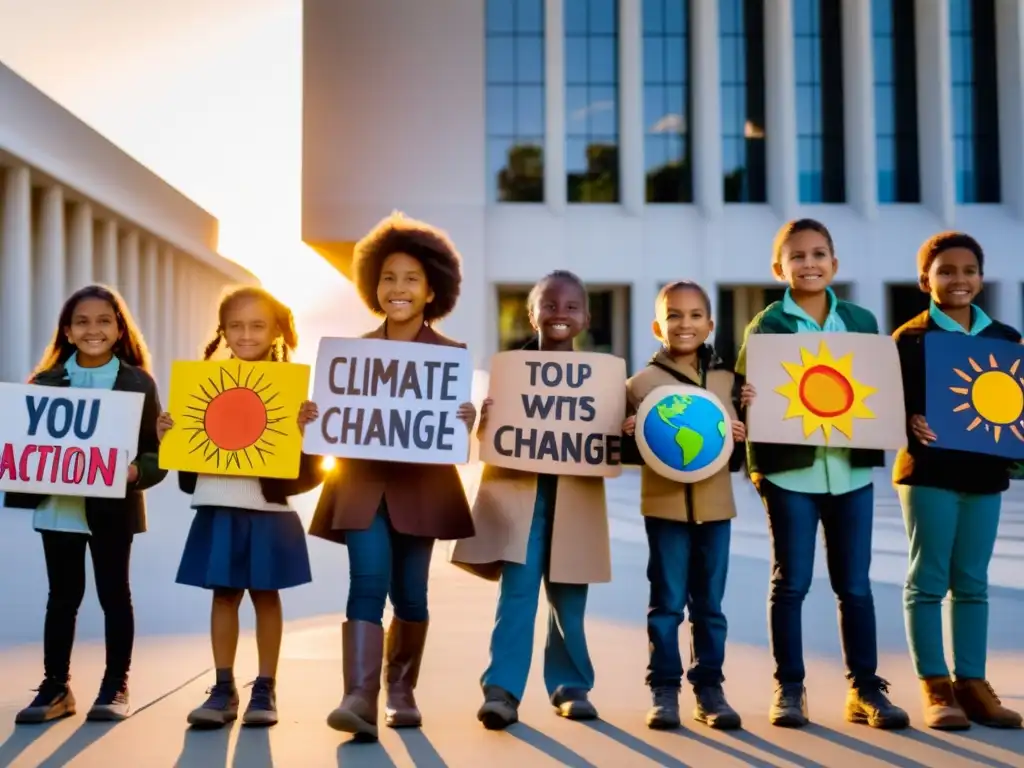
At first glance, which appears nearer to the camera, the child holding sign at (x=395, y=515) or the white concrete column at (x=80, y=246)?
the child holding sign at (x=395, y=515)

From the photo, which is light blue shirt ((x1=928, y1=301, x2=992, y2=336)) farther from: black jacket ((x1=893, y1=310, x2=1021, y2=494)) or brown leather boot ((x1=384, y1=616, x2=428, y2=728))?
brown leather boot ((x1=384, y1=616, x2=428, y2=728))

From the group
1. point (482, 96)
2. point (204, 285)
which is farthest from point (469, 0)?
point (204, 285)

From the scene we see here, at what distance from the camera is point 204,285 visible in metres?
50.8

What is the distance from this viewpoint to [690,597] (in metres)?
4.13

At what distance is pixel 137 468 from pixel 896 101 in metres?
24.7

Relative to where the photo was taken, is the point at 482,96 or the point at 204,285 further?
the point at 204,285

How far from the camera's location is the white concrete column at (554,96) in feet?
79.0

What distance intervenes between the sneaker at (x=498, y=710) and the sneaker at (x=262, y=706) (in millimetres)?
731

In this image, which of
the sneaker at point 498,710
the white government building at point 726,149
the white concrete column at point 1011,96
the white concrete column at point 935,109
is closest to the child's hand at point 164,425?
the sneaker at point 498,710

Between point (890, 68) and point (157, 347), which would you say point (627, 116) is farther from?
→ point (157, 347)

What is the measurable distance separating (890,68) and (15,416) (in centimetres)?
2499

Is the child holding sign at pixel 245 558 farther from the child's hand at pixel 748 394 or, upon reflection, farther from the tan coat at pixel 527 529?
the child's hand at pixel 748 394

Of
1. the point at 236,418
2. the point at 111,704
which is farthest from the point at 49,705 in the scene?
the point at 236,418

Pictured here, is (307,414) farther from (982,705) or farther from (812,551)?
(982,705)
